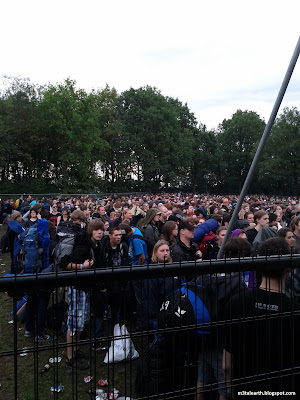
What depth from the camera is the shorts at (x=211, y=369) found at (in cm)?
267

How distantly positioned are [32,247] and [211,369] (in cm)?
496

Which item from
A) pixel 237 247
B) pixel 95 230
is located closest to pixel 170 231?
pixel 95 230

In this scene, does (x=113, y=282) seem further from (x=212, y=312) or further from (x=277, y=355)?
(x=277, y=355)

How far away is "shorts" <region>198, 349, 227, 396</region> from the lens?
267 centimetres

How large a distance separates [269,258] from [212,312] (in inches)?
20.5

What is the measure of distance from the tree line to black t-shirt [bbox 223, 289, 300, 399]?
47856mm

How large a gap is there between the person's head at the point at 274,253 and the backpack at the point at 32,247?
4.22 m

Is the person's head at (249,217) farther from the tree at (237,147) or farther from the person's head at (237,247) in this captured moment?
the tree at (237,147)

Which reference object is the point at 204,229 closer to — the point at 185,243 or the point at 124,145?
the point at 185,243

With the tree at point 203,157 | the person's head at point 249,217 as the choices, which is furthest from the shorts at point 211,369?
the tree at point 203,157

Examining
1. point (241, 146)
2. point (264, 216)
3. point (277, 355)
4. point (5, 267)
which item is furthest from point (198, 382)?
point (241, 146)

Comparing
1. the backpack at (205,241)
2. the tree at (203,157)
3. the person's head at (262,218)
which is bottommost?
the backpack at (205,241)

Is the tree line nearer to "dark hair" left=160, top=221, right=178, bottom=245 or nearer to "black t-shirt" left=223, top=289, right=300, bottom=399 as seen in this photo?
"dark hair" left=160, top=221, right=178, bottom=245

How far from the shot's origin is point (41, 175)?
2169 inches
